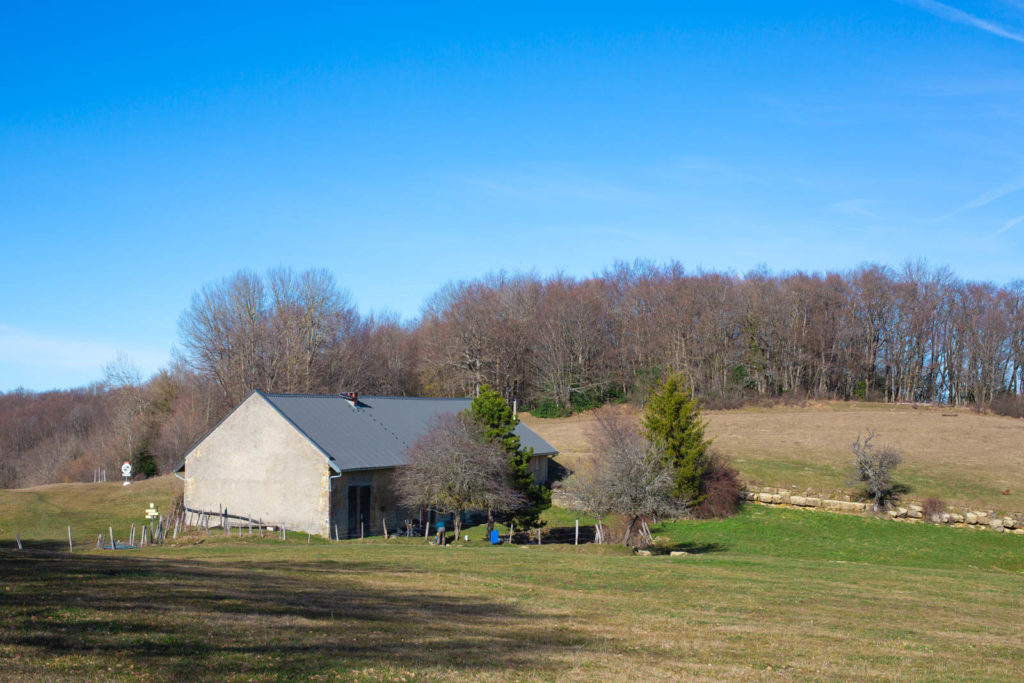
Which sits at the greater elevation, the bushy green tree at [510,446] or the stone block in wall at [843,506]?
the bushy green tree at [510,446]

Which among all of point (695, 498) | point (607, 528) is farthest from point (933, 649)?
point (695, 498)

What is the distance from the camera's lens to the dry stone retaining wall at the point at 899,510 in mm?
39250

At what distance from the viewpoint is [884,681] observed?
1187 centimetres

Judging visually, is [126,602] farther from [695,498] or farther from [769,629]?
[695,498]

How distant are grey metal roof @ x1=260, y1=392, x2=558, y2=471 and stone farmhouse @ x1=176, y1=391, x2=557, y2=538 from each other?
72 millimetres

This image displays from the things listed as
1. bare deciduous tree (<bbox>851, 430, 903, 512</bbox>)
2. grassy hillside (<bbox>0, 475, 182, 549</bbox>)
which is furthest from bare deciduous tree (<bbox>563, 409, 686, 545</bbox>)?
→ grassy hillside (<bbox>0, 475, 182, 549</bbox>)

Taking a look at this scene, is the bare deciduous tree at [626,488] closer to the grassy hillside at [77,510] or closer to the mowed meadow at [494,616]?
the mowed meadow at [494,616]

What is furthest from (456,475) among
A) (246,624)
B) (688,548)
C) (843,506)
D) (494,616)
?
(843,506)

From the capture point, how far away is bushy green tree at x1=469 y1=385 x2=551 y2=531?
121 ft

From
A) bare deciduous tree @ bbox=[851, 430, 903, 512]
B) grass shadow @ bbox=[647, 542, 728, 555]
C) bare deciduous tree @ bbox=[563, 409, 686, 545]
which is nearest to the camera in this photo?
bare deciduous tree @ bbox=[563, 409, 686, 545]

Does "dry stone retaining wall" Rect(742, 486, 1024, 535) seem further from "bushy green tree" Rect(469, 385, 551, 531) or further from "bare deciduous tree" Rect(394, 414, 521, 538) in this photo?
"bare deciduous tree" Rect(394, 414, 521, 538)

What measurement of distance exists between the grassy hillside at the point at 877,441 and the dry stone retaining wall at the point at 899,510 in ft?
3.05

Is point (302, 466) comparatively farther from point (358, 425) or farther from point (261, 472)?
point (358, 425)

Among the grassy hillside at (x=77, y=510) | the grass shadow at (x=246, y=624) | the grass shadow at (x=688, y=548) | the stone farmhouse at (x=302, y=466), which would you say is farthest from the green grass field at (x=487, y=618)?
the grassy hillside at (x=77, y=510)
